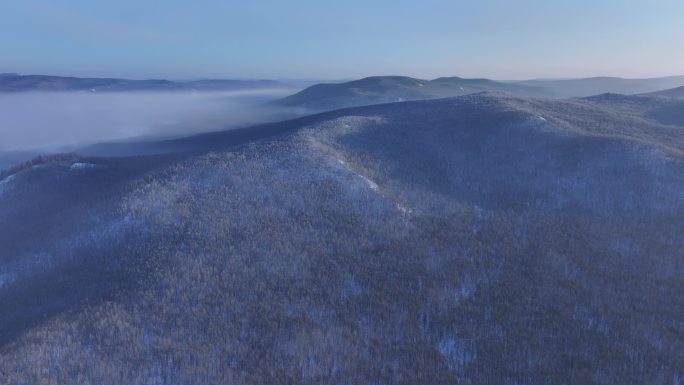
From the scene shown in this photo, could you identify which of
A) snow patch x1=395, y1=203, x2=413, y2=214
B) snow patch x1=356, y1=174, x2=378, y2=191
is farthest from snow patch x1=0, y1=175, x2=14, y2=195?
snow patch x1=395, y1=203, x2=413, y2=214

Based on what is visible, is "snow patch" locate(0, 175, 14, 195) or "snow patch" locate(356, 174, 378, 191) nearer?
"snow patch" locate(356, 174, 378, 191)

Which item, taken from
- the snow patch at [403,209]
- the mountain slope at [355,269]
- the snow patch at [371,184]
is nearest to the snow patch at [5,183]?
the mountain slope at [355,269]

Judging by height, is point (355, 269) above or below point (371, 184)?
below

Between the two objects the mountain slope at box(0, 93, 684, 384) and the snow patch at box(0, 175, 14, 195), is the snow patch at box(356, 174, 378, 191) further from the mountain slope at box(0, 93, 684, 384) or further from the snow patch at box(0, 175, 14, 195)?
the snow patch at box(0, 175, 14, 195)

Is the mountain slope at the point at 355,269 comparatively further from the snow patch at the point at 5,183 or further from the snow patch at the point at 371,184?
the snow patch at the point at 5,183

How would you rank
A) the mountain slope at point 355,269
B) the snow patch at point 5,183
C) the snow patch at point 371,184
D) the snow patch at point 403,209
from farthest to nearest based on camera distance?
the snow patch at point 5,183 < the snow patch at point 371,184 < the snow patch at point 403,209 < the mountain slope at point 355,269

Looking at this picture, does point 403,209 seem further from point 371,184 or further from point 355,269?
point 355,269

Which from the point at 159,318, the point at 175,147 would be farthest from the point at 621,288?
the point at 175,147

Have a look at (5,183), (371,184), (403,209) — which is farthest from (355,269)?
(5,183)

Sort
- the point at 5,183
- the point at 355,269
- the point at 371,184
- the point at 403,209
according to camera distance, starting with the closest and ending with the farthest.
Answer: the point at 355,269 < the point at 403,209 < the point at 371,184 < the point at 5,183
